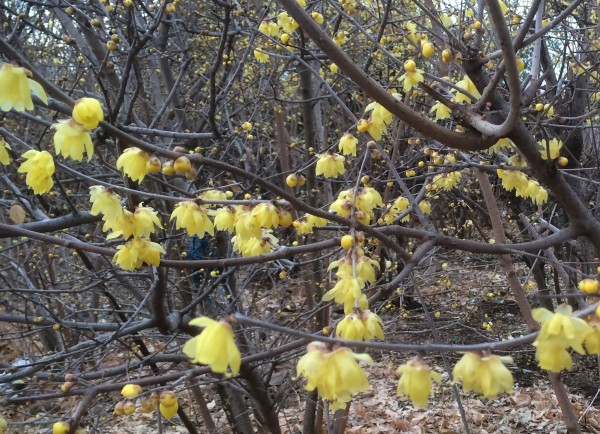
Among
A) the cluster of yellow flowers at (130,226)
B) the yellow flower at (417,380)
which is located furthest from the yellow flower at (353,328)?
the cluster of yellow flowers at (130,226)

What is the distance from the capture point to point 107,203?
5.85 ft

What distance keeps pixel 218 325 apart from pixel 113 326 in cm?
237

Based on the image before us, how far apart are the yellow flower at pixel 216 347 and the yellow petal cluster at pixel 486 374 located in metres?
0.55

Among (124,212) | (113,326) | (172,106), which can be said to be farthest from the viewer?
(172,106)

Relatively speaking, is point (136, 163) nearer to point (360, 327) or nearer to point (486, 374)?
point (360, 327)

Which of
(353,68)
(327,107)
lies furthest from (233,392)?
(327,107)

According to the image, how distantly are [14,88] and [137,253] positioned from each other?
2.08ft

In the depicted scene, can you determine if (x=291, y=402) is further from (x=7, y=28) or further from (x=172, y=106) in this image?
(x=7, y=28)

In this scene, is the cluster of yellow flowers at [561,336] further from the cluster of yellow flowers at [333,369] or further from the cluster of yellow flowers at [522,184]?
the cluster of yellow flowers at [522,184]

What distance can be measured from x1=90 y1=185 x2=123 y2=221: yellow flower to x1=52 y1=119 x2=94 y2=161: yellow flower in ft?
0.58

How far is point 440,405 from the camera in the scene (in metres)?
5.93

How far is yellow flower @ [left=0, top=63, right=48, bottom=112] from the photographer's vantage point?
1488 millimetres

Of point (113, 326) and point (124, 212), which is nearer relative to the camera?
point (124, 212)

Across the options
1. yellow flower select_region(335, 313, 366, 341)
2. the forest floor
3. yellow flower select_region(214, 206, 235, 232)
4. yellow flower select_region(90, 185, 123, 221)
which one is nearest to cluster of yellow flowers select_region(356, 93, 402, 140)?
yellow flower select_region(214, 206, 235, 232)
